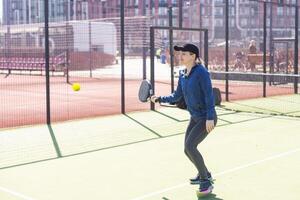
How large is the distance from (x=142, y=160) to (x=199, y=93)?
2521 mm

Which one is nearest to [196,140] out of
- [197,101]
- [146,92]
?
[197,101]

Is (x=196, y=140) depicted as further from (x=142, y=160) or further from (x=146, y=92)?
(x=142, y=160)

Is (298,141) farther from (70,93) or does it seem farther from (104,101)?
(70,93)

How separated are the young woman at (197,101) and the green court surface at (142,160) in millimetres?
399

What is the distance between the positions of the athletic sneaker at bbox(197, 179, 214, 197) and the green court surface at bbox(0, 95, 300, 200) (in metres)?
0.07

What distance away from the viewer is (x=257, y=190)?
21.8 feet

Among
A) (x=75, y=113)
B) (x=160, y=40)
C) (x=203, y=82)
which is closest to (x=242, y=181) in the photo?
(x=203, y=82)

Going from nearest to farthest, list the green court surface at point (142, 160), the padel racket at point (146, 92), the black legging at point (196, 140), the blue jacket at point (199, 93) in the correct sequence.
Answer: the blue jacket at point (199, 93) → the black legging at point (196, 140) → the green court surface at point (142, 160) → the padel racket at point (146, 92)

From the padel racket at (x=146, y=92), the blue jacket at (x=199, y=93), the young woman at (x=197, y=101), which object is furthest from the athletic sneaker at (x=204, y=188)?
the padel racket at (x=146, y=92)

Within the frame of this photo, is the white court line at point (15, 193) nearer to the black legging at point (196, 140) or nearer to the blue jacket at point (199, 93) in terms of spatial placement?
the black legging at point (196, 140)

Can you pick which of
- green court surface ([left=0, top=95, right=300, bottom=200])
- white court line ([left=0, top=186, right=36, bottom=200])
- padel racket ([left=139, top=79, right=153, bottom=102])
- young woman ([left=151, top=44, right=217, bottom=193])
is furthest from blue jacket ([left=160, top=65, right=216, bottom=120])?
white court line ([left=0, top=186, right=36, bottom=200])

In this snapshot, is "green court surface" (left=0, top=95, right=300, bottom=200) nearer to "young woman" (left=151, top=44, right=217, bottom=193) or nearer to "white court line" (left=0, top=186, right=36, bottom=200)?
"white court line" (left=0, top=186, right=36, bottom=200)

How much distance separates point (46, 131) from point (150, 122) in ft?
8.54

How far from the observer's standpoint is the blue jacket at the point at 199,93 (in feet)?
20.7
